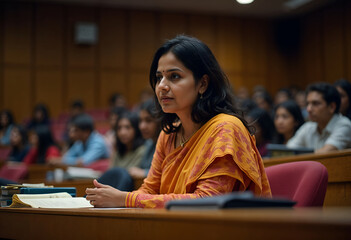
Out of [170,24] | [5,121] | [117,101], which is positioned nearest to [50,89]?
[5,121]

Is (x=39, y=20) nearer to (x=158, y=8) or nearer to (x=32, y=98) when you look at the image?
(x=32, y=98)

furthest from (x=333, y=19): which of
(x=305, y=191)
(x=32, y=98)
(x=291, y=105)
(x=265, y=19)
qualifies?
(x=305, y=191)

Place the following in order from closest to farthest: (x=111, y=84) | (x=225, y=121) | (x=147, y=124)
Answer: (x=225, y=121) → (x=147, y=124) → (x=111, y=84)

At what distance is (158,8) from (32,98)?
116 inches

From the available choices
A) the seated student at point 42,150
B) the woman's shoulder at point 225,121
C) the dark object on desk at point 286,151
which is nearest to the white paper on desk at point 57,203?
the woman's shoulder at point 225,121

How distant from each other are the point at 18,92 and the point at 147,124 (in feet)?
17.3

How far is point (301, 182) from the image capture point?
1.37m

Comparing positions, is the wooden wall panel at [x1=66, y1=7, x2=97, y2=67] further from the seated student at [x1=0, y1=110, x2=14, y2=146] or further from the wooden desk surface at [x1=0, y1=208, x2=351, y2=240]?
the wooden desk surface at [x1=0, y1=208, x2=351, y2=240]

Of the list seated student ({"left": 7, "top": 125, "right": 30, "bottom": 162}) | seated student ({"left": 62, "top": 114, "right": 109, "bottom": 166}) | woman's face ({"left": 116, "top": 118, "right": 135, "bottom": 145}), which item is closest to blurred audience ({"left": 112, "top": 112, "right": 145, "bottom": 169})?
woman's face ({"left": 116, "top": 118, "right": 135, "bottom": 145})

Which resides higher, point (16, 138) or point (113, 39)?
point (113, 39)

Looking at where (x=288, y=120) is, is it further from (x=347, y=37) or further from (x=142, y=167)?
(x=347, y=37)

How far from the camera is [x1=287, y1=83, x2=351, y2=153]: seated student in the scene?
2.75m

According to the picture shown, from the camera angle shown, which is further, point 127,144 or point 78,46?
point 78,46

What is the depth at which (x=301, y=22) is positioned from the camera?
875cm
